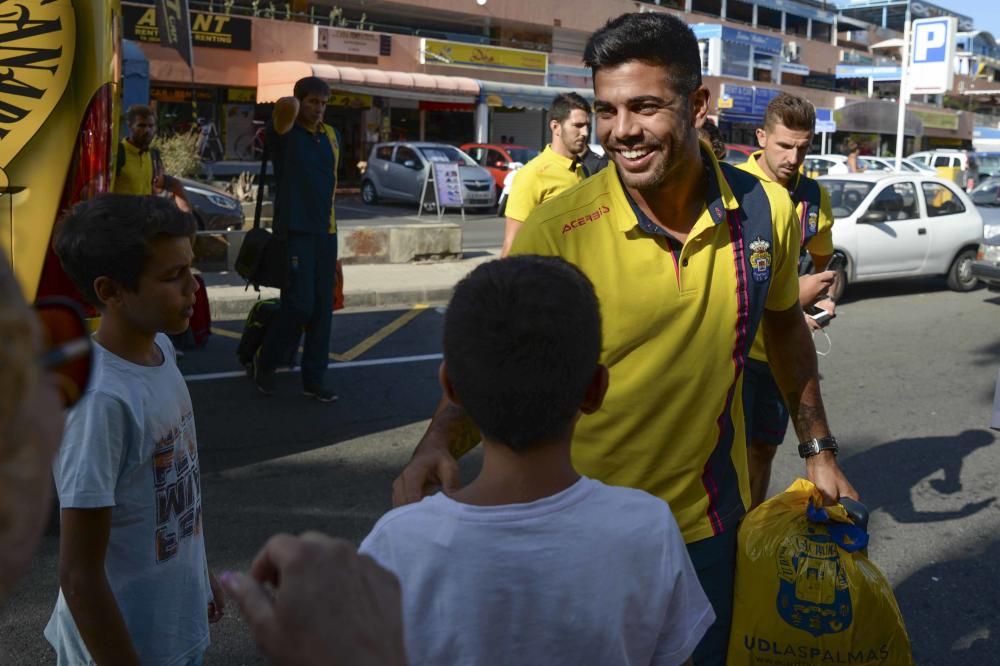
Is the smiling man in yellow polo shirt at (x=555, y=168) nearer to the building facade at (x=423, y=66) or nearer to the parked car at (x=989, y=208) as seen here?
the parked car at (x=989, y=208)

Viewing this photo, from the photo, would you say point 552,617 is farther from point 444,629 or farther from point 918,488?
point 918,488

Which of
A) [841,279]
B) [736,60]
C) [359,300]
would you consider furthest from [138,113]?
[736,60]

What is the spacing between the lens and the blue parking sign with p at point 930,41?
21.9 metres

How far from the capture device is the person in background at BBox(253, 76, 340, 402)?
21.7ft

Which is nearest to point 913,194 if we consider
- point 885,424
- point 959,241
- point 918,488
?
point 959,241

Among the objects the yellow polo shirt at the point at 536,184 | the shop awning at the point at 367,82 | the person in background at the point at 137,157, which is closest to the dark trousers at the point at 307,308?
the yellow polo shirt at the point at 536,184

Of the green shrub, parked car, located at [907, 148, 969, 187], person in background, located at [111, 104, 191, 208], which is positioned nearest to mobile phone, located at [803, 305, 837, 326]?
person in background, located at [111, 104, 191, 208]

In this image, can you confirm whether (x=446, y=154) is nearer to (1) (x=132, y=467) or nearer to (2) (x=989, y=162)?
(2) (x=989, y=162)

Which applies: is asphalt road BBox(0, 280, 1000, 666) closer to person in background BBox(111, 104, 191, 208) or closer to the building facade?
person in background BBox(111, 104, 191, 208)

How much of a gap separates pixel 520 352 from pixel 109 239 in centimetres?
125

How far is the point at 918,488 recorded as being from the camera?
5684 millimetres

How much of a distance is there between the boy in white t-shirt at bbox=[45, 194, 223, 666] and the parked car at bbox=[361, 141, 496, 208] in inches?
848

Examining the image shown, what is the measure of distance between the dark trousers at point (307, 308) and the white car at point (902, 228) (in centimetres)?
672

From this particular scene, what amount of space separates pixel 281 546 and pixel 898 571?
13.8ft
